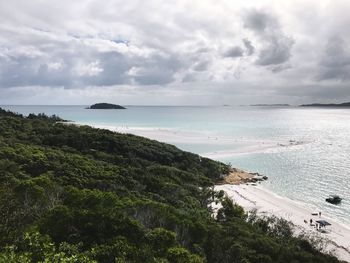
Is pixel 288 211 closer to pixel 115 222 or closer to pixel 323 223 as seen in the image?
pixel 323 223

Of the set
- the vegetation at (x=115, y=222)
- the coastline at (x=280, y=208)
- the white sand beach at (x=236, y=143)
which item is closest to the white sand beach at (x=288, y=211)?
the coastline at (x=280, y=208)

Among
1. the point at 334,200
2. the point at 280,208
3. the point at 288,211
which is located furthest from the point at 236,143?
the point at 288,211

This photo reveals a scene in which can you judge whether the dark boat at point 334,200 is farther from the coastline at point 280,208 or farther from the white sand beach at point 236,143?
the white sand beach at point 236,143

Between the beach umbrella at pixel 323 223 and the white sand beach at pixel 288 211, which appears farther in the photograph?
the beach umbrella at pixel 323 223

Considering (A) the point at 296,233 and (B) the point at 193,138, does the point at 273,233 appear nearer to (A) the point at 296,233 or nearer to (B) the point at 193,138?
(A) the point at 296,233

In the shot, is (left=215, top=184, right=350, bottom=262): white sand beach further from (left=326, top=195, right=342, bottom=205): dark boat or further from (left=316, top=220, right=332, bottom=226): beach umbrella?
(left=326, top=195, right=342, bottom=205): dark boat

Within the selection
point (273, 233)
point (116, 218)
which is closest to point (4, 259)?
point (116, 218)
